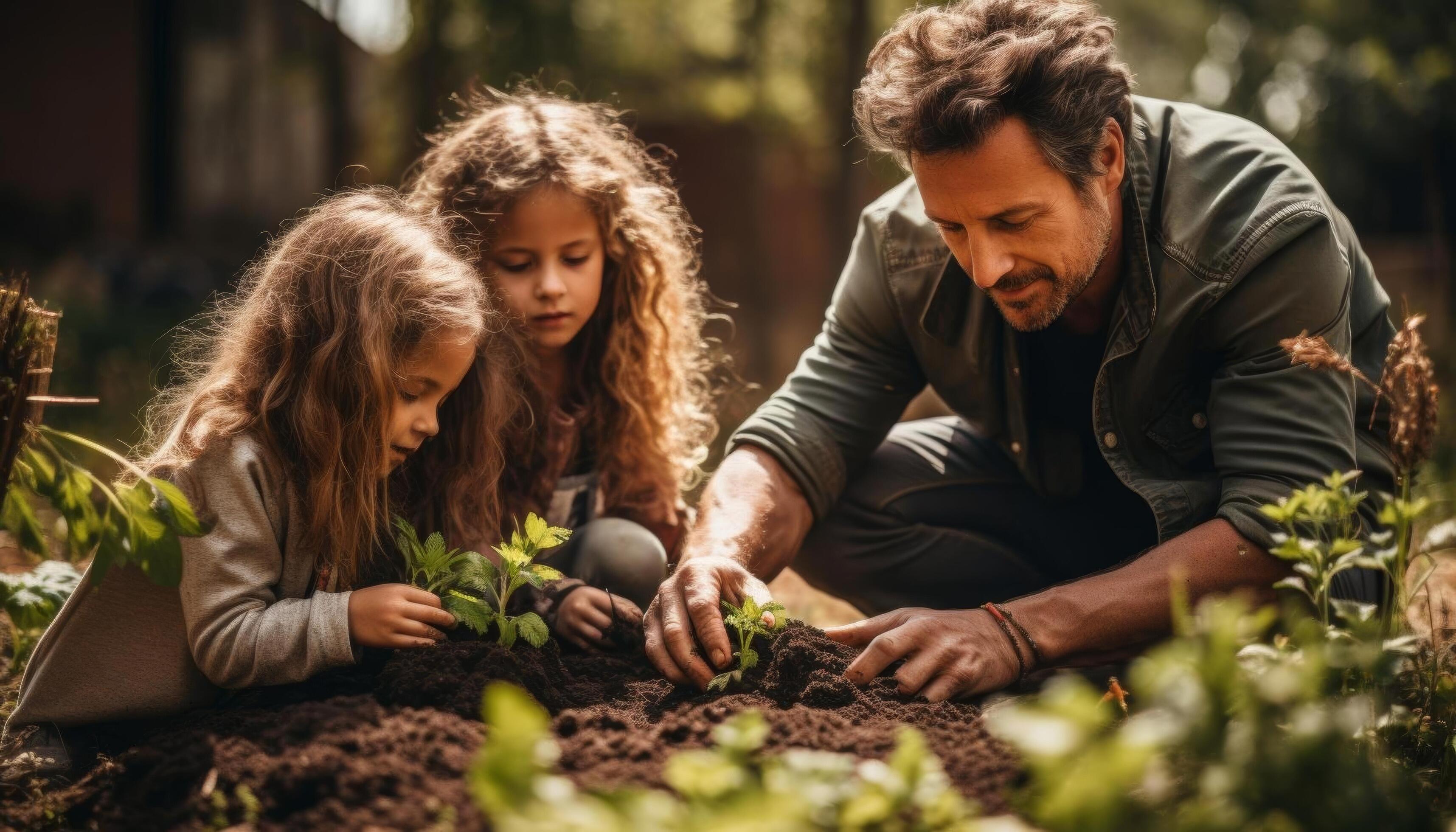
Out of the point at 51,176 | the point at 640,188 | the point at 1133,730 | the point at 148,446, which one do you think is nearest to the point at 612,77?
the point at 51,176

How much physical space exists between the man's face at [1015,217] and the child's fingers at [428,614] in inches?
56.0

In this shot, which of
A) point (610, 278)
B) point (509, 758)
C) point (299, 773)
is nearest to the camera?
point (509, 758)

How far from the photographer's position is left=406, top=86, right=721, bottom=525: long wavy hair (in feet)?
10.7

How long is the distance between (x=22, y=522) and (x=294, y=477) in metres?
0.50

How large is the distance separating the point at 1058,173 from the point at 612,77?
A: 44.6ft

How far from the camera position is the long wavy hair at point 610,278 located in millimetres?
3260

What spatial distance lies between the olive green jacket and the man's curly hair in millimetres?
236

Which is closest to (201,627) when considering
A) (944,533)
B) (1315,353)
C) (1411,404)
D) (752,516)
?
(752,516)

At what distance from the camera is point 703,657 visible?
2498 millimetres

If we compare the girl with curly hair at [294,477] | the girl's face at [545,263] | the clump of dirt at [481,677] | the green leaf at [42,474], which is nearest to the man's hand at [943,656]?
the clump of dirt at [481,677]

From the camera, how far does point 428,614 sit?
2.37 meters

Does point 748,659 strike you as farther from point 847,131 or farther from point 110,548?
A: point 847,131

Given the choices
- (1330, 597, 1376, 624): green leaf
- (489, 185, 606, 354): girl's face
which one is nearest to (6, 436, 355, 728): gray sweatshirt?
(489, 185, 606, 354): girl's face

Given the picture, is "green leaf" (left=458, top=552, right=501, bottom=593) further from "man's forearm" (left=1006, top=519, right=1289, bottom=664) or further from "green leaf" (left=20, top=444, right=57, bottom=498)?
"man's forearm" (left=1006, top=519, right=1289, bottom=664)
